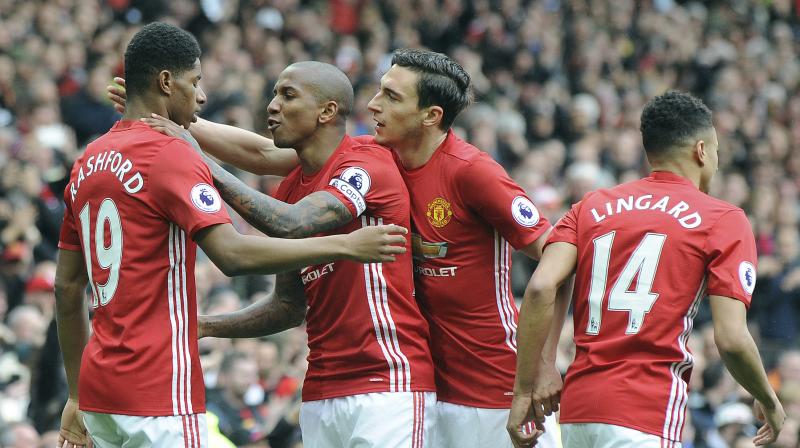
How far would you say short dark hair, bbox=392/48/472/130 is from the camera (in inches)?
265

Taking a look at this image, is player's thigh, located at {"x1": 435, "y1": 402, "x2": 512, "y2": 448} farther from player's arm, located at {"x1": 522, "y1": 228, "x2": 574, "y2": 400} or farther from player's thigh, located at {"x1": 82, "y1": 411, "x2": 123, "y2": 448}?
player's thigh, located at {"x1": 82, "y1": 411, "x2": 123, "y2": 448}

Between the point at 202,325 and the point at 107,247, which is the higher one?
the point at 107,247

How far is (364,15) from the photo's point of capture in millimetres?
18141

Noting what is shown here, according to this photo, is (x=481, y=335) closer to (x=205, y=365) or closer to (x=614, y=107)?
(x=205, y=365)

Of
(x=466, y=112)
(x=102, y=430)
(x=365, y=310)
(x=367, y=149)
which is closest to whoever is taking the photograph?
(x=102, y=430)

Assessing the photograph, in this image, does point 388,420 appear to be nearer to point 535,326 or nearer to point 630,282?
point 535,326

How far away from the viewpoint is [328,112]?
655 cm

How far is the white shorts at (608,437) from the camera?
570 cm

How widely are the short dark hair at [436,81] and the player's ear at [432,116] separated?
1.0 inches

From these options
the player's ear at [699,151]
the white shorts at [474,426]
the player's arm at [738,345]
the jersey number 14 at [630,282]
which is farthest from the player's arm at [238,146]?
the player's arm at [738,345]

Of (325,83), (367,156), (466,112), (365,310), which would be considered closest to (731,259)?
(365,310)

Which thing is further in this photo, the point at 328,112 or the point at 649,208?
the point at 328,112

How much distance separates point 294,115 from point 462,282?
3.88 ft

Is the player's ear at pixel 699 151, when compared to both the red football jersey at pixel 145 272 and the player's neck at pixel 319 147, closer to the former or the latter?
the player's neck at pixel 319 147
